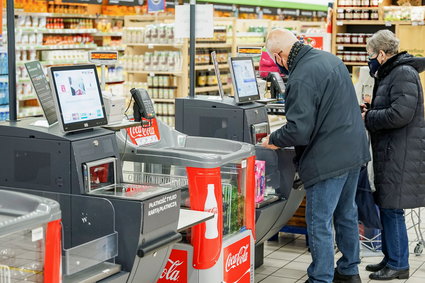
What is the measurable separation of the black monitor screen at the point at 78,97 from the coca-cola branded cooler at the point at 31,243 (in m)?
0.71

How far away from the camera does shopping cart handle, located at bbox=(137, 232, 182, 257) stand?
131 inches

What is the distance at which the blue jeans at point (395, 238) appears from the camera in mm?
5227

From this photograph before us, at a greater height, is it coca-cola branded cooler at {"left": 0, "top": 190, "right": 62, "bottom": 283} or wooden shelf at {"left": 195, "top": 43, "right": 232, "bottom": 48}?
wooden shelf at {"left": 195, "top": 43, "right": 232, "bottom": 48}

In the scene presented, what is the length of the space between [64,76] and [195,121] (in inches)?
72.2

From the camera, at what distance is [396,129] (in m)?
5.07

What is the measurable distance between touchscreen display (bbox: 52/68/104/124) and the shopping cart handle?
2.29 ft

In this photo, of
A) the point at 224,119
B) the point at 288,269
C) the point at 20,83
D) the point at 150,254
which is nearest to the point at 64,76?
the point at 150,254

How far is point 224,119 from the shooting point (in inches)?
203

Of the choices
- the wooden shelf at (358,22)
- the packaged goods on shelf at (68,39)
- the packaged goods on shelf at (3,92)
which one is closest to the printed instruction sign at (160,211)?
the packaged goods on shelf at (3,92)

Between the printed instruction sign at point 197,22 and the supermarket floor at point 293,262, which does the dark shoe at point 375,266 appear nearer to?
the supermarket floor at point 293,262

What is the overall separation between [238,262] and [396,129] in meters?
1.52

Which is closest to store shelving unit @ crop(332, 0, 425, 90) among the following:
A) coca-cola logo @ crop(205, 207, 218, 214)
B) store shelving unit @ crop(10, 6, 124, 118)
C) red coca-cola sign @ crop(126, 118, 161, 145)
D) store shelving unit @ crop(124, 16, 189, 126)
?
store shelving unit @ crop(124, 16, 189, 126)

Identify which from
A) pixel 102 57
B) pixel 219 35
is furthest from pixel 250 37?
pixel 102 57

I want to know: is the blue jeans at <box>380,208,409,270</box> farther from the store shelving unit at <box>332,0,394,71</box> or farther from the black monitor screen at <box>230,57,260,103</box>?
the store shelving unit at <box>332,0,394,71</box>
